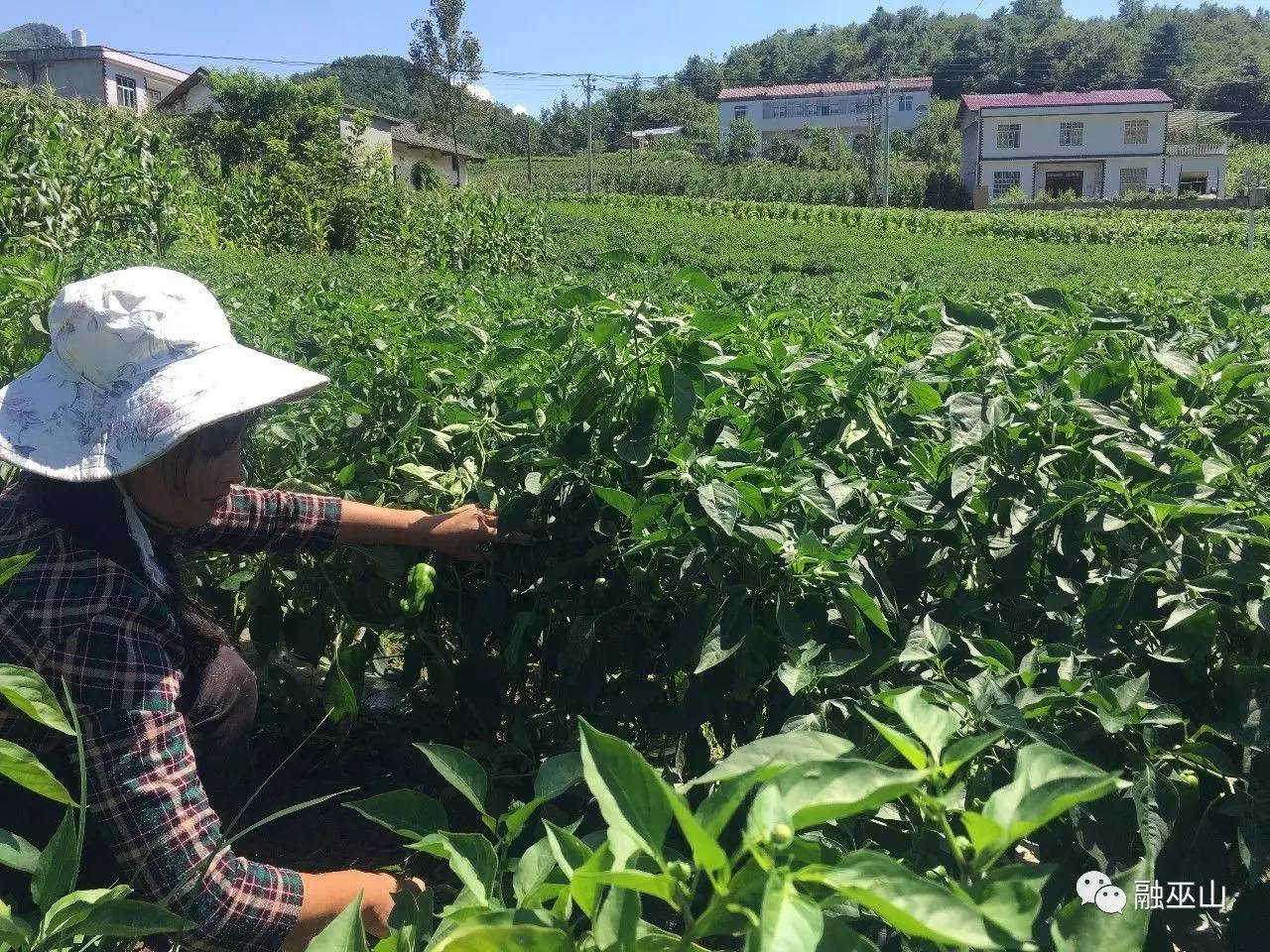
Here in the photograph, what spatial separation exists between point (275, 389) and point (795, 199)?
57511 millimetres

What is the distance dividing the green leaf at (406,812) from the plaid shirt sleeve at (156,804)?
543 millimetres

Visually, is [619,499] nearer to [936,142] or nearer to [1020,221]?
[1020,221]

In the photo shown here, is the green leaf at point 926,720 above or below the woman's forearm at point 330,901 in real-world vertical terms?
above

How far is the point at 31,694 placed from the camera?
1.08 m

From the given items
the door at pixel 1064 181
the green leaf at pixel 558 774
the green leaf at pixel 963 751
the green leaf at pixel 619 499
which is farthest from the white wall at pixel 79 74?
the green leaf at pixel 963 751

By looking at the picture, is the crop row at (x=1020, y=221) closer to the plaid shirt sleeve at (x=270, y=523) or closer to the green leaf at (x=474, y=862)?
the plaid shirt sleeve at (x=270, y=523)

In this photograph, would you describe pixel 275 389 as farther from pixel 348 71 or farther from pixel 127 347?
pixel 348 71

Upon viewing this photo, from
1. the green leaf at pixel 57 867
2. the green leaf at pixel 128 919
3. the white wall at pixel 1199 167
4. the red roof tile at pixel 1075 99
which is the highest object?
the red roof tile at pixel 1075 99

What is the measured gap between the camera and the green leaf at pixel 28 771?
101 centimetres

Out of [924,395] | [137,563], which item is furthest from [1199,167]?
[137,563]

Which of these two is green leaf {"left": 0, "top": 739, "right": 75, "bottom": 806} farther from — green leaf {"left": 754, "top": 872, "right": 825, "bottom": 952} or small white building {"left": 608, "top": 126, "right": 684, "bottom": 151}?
small white building {"left": 608, "top": 126, "right": 684, "bottom": 151}

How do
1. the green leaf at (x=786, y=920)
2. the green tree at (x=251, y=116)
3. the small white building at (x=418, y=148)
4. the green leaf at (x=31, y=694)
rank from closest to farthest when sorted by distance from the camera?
the green leaf at (x=786, y=920) < the green leaf at (x=31, y=694) < the green tree at (x=251, y=116) < the small white building at (x=418, y=148)

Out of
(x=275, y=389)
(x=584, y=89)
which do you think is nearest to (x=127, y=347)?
(x=275, y=389)

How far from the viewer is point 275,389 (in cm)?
173
